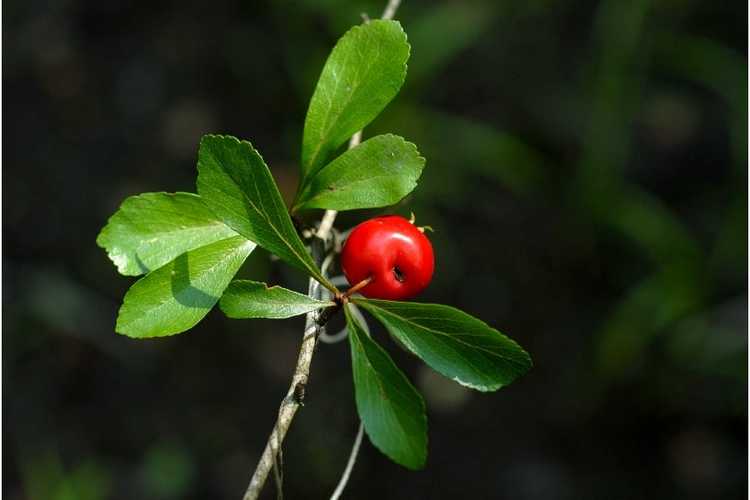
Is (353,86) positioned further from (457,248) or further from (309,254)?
(457,248)

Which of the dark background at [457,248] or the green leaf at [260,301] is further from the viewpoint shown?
the dark background at [457,248]

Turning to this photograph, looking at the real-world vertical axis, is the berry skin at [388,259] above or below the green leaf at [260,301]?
above

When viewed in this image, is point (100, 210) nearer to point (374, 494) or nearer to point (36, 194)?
point (36, 194)

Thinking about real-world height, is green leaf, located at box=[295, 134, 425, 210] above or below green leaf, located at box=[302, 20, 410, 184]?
below

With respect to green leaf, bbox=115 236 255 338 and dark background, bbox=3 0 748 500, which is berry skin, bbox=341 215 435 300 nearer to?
green leaf, bbox=115 236 255 338

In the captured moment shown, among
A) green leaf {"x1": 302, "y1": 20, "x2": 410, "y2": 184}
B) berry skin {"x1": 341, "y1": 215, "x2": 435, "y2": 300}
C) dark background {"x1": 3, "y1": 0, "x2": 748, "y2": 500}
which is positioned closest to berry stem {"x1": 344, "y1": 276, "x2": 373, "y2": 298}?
berry skin {"x1": 341, "y1": 215, "x2": 435, "y2": 300}

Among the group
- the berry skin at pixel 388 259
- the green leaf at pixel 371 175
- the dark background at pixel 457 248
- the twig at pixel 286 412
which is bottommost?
the twig at pixel 286 412

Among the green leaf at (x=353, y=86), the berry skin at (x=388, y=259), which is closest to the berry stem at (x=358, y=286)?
the berry skin at (x=388, y=259)

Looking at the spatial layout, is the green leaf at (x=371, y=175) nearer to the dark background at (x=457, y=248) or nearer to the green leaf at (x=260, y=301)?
the green leaf at (x=260, y=301)

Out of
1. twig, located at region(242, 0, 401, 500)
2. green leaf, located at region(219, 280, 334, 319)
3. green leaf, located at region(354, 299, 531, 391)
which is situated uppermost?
green leaf, located at region(354, 299, 531, 391)
